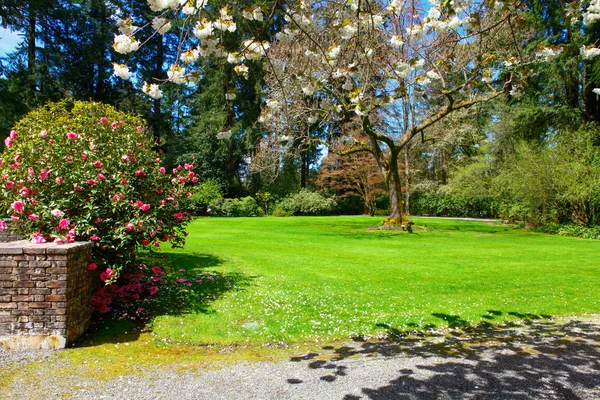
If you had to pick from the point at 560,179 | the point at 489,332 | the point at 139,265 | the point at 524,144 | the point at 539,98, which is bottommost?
the point at 489,332

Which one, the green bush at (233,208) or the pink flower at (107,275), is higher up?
the green bush at (233,208)

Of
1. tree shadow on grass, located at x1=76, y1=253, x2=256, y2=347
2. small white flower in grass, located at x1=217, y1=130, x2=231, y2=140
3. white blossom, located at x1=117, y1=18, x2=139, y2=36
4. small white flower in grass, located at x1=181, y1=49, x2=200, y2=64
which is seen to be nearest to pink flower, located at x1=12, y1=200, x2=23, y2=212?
tree shadow on grass, located at x1=76, y1=253, x2=256, y2=347

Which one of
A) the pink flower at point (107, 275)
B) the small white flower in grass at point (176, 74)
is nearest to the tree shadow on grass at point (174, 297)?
the pink flower at point (107, 275)

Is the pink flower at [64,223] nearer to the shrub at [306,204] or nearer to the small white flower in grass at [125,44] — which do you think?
the small white flower in grass at [125,44]

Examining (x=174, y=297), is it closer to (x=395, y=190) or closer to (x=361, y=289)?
(x=361, y=289)

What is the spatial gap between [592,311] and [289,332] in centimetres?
445

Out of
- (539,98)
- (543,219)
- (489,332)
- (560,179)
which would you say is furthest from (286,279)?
(539,98)

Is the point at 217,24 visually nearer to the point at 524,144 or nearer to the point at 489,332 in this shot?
the point at 489,332

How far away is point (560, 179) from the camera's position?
16625 mm

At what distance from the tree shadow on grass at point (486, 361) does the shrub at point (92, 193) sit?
284cm

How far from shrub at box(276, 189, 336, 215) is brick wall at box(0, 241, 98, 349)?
25.1m

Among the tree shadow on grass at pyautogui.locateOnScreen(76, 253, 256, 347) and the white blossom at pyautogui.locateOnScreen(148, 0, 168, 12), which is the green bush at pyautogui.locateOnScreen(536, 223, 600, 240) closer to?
the tree shadow on grass at pyautogui.locateOnScreen(76, 253, 256, 347)

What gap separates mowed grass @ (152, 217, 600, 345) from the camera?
16.1 feet

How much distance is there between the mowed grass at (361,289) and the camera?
193 inches
